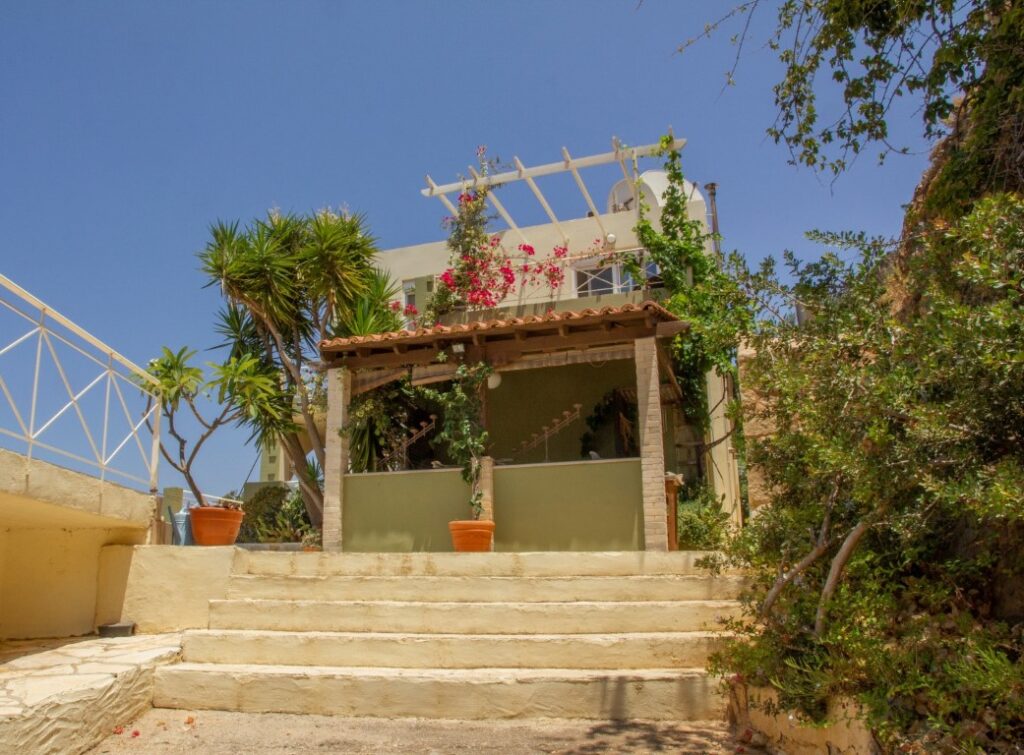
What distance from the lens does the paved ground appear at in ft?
17.7

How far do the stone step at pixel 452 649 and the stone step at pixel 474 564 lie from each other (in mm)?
948

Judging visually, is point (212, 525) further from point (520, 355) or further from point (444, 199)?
point (444, 199)

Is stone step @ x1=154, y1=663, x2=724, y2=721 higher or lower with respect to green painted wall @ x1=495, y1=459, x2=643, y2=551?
lower

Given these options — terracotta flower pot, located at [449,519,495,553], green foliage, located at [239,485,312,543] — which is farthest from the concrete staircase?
green foliage, located at [239,485,312,543]

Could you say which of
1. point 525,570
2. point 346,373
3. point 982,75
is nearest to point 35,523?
point 346,373

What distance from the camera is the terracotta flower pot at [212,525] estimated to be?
30.3ft

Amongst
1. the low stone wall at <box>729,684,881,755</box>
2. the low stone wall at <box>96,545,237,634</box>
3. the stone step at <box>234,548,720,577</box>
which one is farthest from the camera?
the low stone wall at <box>96,545,237,634</box>

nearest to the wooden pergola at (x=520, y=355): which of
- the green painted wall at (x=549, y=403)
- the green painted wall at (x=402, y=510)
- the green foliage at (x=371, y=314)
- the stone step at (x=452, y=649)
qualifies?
the green painted wall at (x=402, y=510)

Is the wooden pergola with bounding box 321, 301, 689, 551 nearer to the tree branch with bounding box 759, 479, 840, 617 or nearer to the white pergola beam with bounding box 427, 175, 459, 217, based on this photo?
the tree branch with bounding box 759, 479, 840, 617

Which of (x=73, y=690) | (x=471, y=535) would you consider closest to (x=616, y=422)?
(x=471, y=535)

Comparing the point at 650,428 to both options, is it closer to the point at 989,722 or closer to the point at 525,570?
the point at 525,570

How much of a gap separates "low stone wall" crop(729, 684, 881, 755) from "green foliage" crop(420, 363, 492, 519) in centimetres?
473

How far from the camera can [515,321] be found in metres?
10.0

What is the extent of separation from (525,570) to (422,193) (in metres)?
9.39
